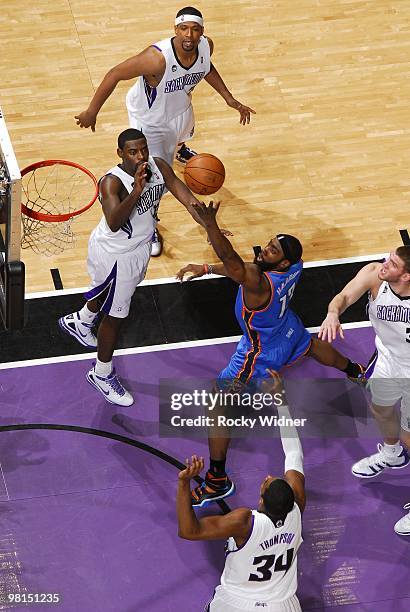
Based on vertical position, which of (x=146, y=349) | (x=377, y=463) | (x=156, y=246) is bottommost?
(x=377, y=463)

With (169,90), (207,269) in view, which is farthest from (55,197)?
(207,269)

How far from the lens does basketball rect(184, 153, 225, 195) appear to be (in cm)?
831

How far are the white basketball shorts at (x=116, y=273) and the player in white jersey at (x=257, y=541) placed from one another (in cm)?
170

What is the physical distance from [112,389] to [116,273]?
3.06 ft

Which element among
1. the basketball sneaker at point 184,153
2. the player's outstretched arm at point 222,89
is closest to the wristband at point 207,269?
the player's outstretched arm at point 222,89

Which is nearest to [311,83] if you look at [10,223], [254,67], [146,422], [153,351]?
[254,67]

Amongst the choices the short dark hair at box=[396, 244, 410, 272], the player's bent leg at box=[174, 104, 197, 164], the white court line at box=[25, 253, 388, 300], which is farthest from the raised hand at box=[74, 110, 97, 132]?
the short dark hair at box=[396, 244, 410, 272]

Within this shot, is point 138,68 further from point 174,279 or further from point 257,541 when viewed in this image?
point 257,541

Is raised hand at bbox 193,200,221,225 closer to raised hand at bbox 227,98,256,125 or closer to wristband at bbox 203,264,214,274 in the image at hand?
wristband at bbox 203,264,214,274

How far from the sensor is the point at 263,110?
33.2 feet

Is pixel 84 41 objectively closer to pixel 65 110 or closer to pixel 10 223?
pixel 65 110

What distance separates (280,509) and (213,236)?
5.61 ft

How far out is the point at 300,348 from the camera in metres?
7.69

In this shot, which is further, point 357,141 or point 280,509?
point 357,141
